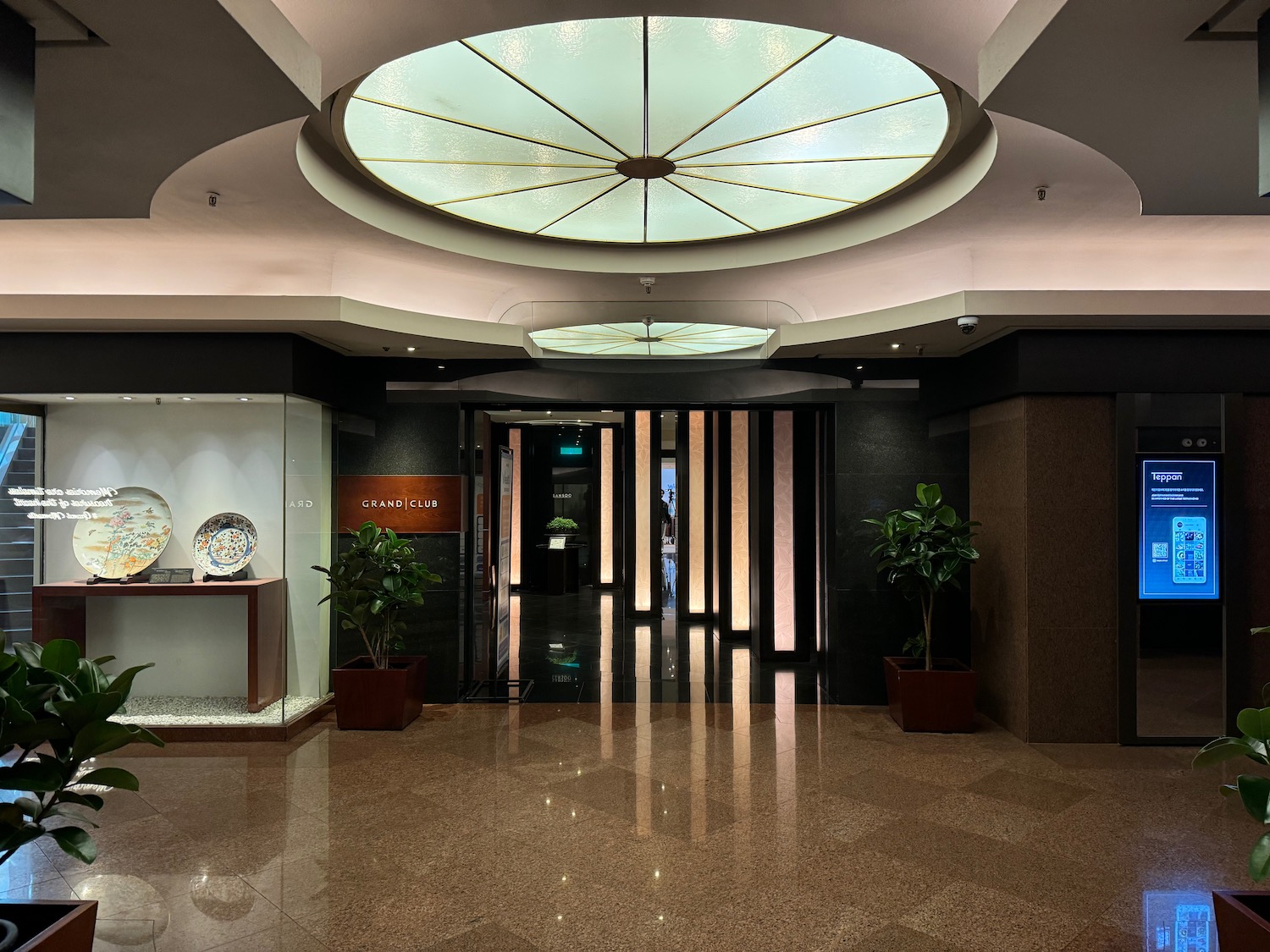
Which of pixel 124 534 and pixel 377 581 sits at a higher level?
pixel 124 534

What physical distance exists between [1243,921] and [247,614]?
6727 millimetres

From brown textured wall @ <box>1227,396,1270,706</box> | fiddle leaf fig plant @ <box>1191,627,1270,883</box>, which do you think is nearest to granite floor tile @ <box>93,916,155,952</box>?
fiddle leaf fig plant @ <box>1191,627,1270,883</box>

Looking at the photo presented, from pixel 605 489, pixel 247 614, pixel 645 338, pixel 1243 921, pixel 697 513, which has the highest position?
pixel 645 338

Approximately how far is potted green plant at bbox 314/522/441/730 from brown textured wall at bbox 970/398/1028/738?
4.85 meters

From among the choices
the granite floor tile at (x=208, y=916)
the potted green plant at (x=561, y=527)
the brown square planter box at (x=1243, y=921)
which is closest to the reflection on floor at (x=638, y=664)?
the potted green plant at (x=561, y=527)

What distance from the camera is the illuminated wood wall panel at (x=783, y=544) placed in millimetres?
9023

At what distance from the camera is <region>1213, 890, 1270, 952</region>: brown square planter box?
A: 2.39 m

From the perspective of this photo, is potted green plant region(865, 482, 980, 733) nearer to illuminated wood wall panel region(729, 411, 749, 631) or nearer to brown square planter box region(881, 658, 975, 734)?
brown square planter box region(881, 658, 975, 734)

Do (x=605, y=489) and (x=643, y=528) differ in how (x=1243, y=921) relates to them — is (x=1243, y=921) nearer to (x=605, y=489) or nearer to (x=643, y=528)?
(x=643, y=528)

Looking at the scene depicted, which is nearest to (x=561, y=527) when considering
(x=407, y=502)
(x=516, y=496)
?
(x=516, y=496)

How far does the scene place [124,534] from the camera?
6.66 metres

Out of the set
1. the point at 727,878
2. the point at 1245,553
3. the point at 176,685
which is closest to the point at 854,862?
the point at 727,878

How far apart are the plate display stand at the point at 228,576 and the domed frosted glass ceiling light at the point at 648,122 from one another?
12.1 ft

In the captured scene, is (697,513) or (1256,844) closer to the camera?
(1256,844)
